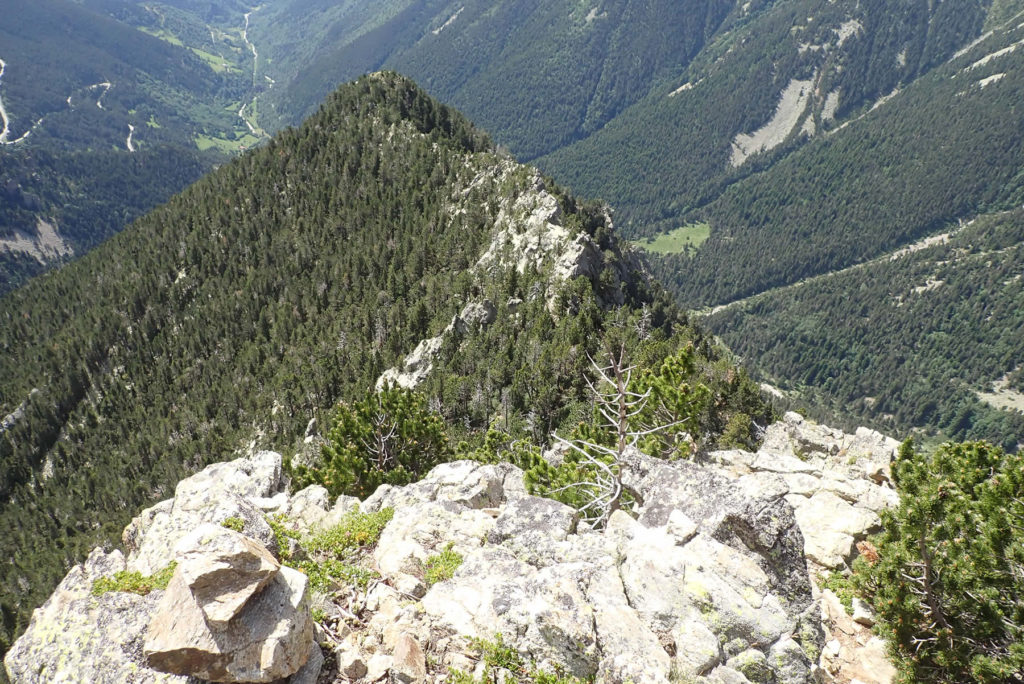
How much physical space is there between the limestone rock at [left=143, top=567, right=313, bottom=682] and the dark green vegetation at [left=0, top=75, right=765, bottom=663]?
43049 mm

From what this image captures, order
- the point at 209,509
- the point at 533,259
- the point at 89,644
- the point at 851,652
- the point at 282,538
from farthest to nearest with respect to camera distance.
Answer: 1. the point at 533,259
2. the point at 209,509
3. the point at 282,538
4. the point at 851,652
5. the point at 89,644

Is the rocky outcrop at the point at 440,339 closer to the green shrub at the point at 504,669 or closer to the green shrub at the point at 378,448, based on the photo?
the green shrub at the point at 378,448

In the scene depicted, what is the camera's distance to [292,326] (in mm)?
136750

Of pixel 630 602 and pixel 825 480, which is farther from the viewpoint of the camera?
pixel 825 480

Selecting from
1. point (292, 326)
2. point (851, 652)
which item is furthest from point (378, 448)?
point (292, 326)

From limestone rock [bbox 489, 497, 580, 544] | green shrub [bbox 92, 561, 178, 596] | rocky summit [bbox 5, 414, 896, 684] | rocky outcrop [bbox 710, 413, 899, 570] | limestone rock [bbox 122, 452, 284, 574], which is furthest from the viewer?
rocky outcrop [bbox 710, 413, 899, 570]

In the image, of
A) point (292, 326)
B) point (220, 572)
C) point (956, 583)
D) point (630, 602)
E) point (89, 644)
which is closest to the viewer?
point (220, 572)

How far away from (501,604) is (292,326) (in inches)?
5216

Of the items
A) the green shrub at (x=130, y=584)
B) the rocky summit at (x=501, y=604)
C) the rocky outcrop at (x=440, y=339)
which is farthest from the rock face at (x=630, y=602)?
the rocky outcrop at (x=440, y=339)

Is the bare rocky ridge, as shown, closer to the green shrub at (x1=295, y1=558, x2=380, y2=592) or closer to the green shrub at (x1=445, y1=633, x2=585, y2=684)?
the green shrub at (x1=295, y1=558, x2=380, y2=592)

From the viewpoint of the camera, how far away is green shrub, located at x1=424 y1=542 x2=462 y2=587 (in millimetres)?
20000

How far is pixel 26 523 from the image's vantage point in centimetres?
13862

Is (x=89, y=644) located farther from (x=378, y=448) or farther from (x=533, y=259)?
(x=533, y=259)

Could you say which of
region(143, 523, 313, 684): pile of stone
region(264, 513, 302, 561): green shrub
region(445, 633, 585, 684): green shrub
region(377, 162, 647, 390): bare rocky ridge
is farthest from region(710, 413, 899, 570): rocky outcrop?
region(377, 162, 647, 390): bare rocky ridge
